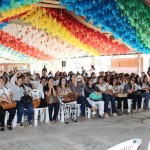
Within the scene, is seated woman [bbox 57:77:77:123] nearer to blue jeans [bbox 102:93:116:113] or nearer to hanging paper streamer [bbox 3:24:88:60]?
blue jeans [bbox 102:93:116:113]

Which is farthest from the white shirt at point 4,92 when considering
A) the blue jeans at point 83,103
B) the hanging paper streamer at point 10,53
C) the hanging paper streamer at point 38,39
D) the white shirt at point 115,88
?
the hanging paper streamer at point 10,53

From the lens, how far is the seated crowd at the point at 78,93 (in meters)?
5.94

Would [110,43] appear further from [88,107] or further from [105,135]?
[105,135]

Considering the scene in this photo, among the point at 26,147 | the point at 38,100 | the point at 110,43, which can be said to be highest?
the point at 110,43

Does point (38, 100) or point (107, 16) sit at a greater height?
point (107, 16)

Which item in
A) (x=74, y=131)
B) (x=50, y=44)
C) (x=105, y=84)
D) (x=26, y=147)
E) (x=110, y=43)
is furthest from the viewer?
(x=50, y=44)

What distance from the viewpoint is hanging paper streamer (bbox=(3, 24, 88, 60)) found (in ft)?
31.9

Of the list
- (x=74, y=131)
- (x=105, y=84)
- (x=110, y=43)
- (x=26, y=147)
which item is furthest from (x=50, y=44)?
(x=26, y=147)

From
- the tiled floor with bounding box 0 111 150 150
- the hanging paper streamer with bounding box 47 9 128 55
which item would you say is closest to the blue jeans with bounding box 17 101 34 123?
the tiled floor with bounding box 0 111 150 150

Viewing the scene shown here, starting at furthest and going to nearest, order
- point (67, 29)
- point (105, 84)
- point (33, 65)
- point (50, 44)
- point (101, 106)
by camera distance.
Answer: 1. point (33, 65)
2. point (50, 44)
3. point (67, 29)
4. point (105, 84)
5. point (101, 106)

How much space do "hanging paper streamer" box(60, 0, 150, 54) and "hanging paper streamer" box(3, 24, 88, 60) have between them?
367 cm

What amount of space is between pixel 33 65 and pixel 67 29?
13.8 m

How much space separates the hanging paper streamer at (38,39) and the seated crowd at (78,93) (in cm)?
213

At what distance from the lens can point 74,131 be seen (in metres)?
5.55
